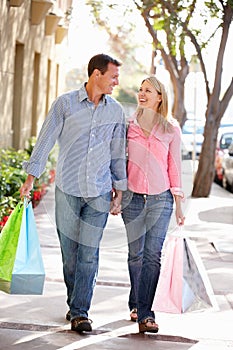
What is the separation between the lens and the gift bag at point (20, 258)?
669cm

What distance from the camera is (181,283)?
7.23 metres

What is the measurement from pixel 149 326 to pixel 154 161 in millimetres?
1142

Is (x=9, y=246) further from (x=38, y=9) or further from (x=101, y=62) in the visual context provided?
(x=38, y=9)

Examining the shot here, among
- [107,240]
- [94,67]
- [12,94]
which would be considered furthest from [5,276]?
[12,94]

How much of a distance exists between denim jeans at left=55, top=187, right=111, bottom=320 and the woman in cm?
24

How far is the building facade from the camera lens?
1597 centimetres

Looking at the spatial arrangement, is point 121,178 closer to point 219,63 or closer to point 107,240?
point 107,240

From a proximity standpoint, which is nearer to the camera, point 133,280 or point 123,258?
point 133,280

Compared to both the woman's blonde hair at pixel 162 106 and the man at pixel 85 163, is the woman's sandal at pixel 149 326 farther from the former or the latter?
the woman's blonde hair at pixel 162 106

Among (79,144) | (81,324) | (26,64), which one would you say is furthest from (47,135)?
(26,64)

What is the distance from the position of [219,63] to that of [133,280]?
13056 millimetres

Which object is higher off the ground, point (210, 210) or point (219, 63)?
point (219, 63)

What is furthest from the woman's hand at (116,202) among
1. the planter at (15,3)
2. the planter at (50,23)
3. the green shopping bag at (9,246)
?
the planter at (50,23)

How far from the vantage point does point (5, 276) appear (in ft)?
21.9
